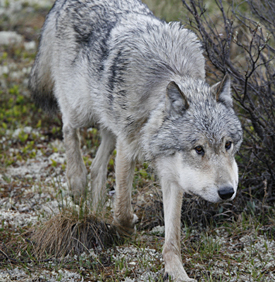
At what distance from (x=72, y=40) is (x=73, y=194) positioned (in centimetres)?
170

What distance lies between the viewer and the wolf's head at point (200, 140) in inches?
112

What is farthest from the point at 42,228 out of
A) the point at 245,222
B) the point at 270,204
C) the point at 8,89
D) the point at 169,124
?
the point at 8,89

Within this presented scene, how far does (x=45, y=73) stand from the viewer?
5160 mm

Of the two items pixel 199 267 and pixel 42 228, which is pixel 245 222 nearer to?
pixel 199 267

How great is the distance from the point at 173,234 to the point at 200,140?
3.19 feet

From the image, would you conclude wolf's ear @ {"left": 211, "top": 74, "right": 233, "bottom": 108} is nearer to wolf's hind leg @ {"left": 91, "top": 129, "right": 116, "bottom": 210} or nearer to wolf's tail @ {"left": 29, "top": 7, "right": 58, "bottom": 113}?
wolf's hind leg @ {"left": 91, "top": 129, "right": 116, "bottom": 210}

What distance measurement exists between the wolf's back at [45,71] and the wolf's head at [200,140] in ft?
7.56

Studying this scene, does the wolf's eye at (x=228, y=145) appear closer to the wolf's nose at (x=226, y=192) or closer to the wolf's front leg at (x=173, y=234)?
the wolf's nose at (x=226, y=192)

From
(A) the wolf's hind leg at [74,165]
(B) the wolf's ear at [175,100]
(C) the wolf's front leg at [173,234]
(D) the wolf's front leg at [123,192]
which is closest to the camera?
(B) the wolf's ear at [175,100]

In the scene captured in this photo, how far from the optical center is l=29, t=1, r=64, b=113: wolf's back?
4.92 meters

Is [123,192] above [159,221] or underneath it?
above

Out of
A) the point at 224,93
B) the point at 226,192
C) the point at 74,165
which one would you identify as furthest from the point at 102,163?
the point at 226,192

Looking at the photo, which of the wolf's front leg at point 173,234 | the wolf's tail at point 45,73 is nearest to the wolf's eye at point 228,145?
the wolf's front leg at point 173,234

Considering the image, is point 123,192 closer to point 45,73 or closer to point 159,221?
point 159,221
